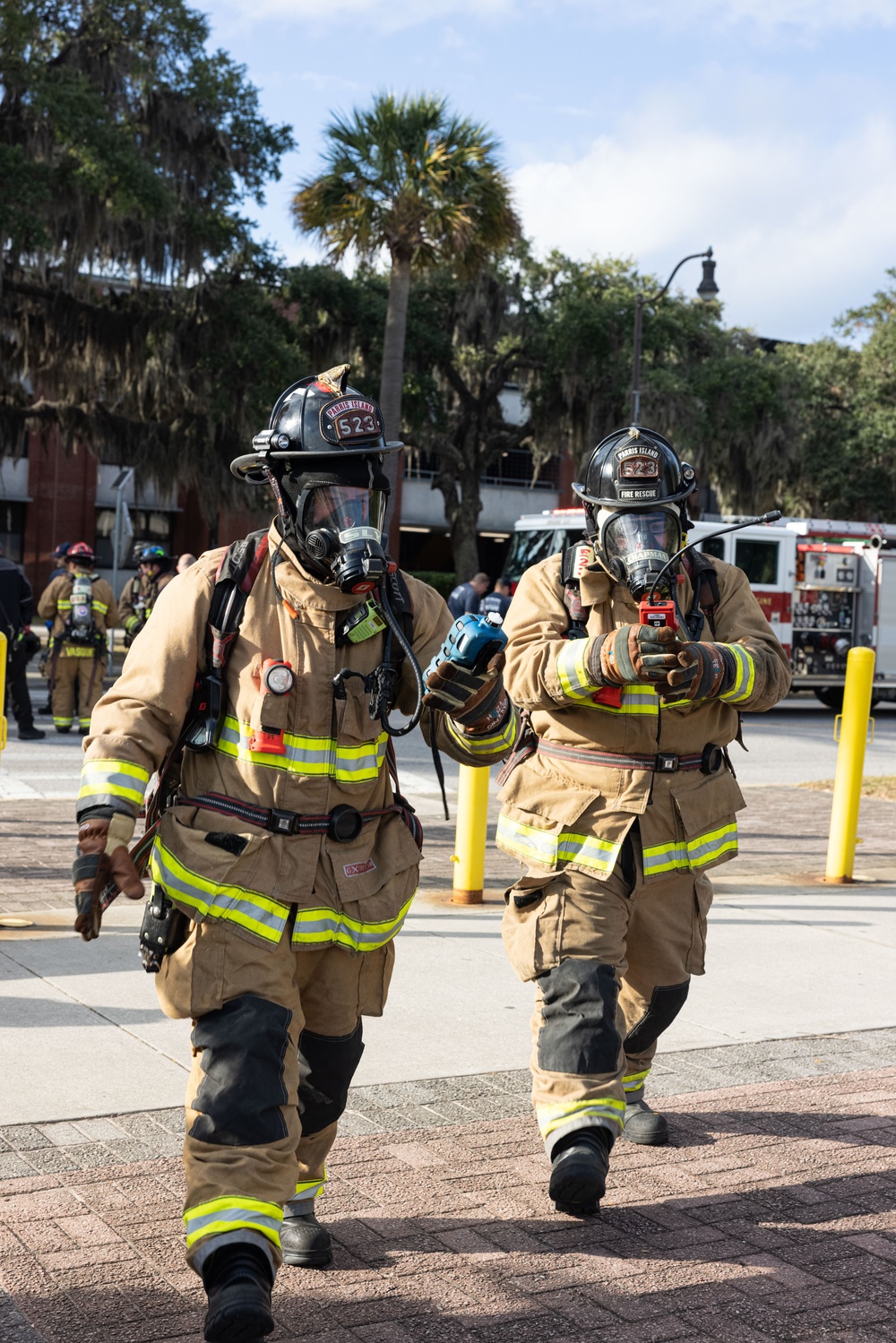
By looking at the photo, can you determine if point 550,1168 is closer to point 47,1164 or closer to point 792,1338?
point 792,1338

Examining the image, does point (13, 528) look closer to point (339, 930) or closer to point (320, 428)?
point (320, 428)

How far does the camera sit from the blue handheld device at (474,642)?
296 cm

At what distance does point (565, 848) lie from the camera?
383 cm

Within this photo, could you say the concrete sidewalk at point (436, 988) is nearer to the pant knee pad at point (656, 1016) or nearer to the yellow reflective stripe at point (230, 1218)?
the pant knee pad at point (656, 1016)

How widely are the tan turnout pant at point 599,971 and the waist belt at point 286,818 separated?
32.7 inches

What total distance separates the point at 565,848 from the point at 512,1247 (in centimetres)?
100

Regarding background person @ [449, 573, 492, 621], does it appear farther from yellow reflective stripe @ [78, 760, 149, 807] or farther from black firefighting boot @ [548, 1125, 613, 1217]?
yellow reflective stripe @ [78, 760, 149, 807]

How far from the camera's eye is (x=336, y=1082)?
10.7 feet

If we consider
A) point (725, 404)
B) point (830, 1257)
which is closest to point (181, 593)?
point (830, 1257)

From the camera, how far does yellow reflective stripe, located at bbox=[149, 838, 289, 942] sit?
3014 millimetres

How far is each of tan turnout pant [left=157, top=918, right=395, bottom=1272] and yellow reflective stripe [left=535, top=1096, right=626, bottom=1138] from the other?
58 cm

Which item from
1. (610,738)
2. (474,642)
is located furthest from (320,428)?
(610,738)

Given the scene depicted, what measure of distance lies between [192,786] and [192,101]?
20703 mm

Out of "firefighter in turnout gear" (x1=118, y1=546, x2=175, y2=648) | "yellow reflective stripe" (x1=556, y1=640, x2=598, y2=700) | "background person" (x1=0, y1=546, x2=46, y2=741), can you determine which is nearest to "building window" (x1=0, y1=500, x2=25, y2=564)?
"background person" (x1=0, y1=546, x2=46, y2=741)
